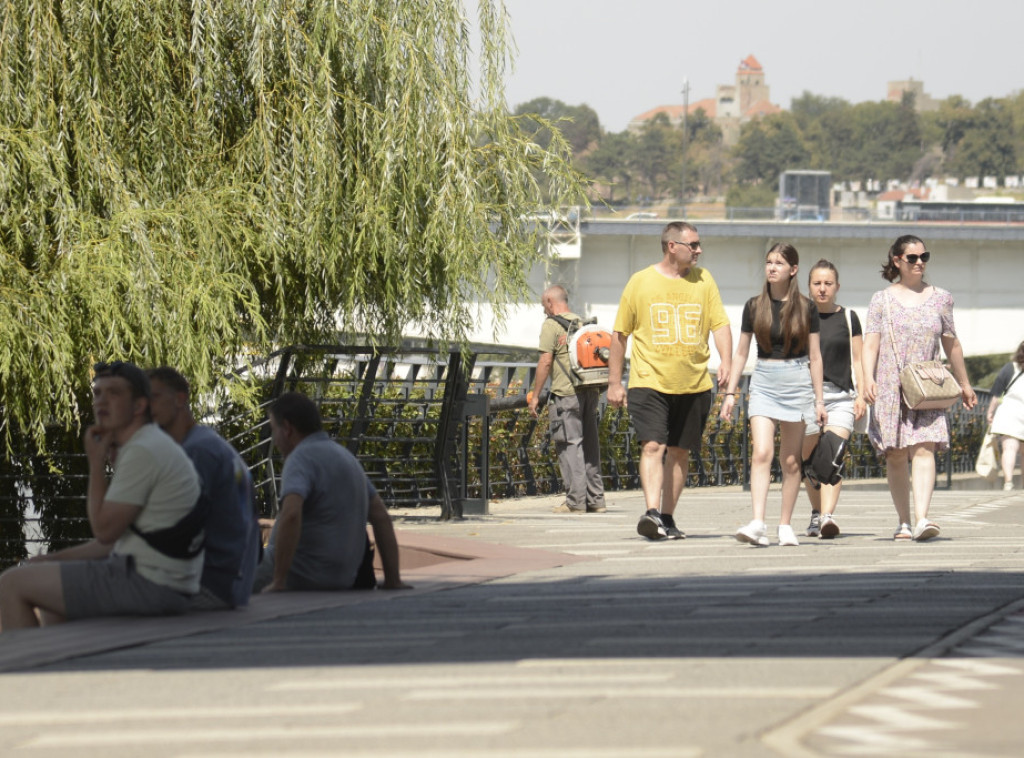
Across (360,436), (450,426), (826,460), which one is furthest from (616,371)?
(360,436)

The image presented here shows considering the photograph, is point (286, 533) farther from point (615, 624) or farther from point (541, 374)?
point (541, 374)

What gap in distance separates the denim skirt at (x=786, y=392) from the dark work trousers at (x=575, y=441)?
3667 mm

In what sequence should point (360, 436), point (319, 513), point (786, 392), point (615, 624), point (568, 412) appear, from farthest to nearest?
point (568, 412)
point (360, 436)
point (786, 392)
point (319, 513)
point (615, 624)

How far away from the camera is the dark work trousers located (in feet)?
46.3

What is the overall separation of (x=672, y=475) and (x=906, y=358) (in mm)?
1615

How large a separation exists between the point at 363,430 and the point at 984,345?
125ft

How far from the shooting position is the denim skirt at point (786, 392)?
411 inches

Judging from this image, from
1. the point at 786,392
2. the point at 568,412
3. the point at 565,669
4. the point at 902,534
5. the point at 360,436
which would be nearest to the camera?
the point at 565,669

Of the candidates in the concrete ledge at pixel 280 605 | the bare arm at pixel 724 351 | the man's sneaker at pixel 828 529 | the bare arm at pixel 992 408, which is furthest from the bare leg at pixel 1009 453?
the concrete ledge at pixel 280 605

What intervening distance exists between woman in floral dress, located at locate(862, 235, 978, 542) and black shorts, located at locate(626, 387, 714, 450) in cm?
109

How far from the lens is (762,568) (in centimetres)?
888

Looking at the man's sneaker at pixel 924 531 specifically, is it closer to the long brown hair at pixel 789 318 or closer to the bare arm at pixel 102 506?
the long brown hair at pixel 789 318

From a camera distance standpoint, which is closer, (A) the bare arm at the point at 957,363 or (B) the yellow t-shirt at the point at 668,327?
(B) the yellow t-shirt at the point at 668,327

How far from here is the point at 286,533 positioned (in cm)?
782
